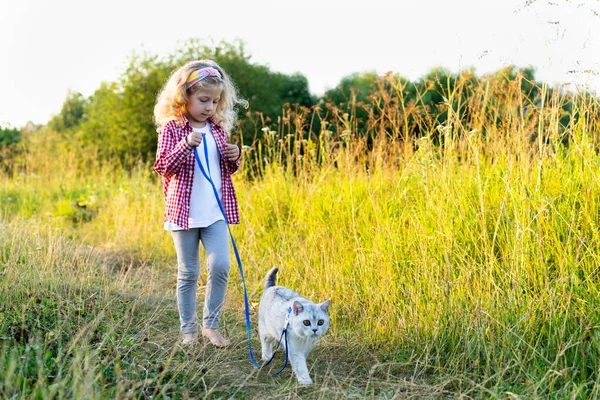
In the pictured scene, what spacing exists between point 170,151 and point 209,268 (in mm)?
736

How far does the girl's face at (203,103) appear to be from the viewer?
3.50m

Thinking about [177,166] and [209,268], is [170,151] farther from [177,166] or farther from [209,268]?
[209,268]

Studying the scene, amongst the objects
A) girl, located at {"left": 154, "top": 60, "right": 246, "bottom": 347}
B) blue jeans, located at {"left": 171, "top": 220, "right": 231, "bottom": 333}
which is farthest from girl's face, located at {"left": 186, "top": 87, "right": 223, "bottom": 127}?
blue jeans, located at {"left": 171, "top": 220, "right": 231, "bottom": 333}

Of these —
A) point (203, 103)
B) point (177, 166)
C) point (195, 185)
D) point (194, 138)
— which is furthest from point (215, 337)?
point (203, 103)

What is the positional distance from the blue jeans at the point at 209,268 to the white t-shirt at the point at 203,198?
0.18 feet

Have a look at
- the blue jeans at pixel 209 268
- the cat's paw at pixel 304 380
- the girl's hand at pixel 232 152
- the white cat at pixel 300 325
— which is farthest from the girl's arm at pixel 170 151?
the cat's paw at pixel 304 380

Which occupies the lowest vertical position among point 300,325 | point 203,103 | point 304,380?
point 304,380

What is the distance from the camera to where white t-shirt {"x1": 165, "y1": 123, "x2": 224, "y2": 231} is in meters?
3.46

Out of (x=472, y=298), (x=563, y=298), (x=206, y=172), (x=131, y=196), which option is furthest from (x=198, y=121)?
(x=131, y=196)

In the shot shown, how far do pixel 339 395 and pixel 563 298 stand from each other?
135 cm

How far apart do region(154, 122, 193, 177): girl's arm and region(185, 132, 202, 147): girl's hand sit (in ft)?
0.12

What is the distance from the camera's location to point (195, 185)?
3492mm

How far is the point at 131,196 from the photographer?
27.3 ft

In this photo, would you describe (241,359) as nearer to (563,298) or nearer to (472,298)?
(472,298)
